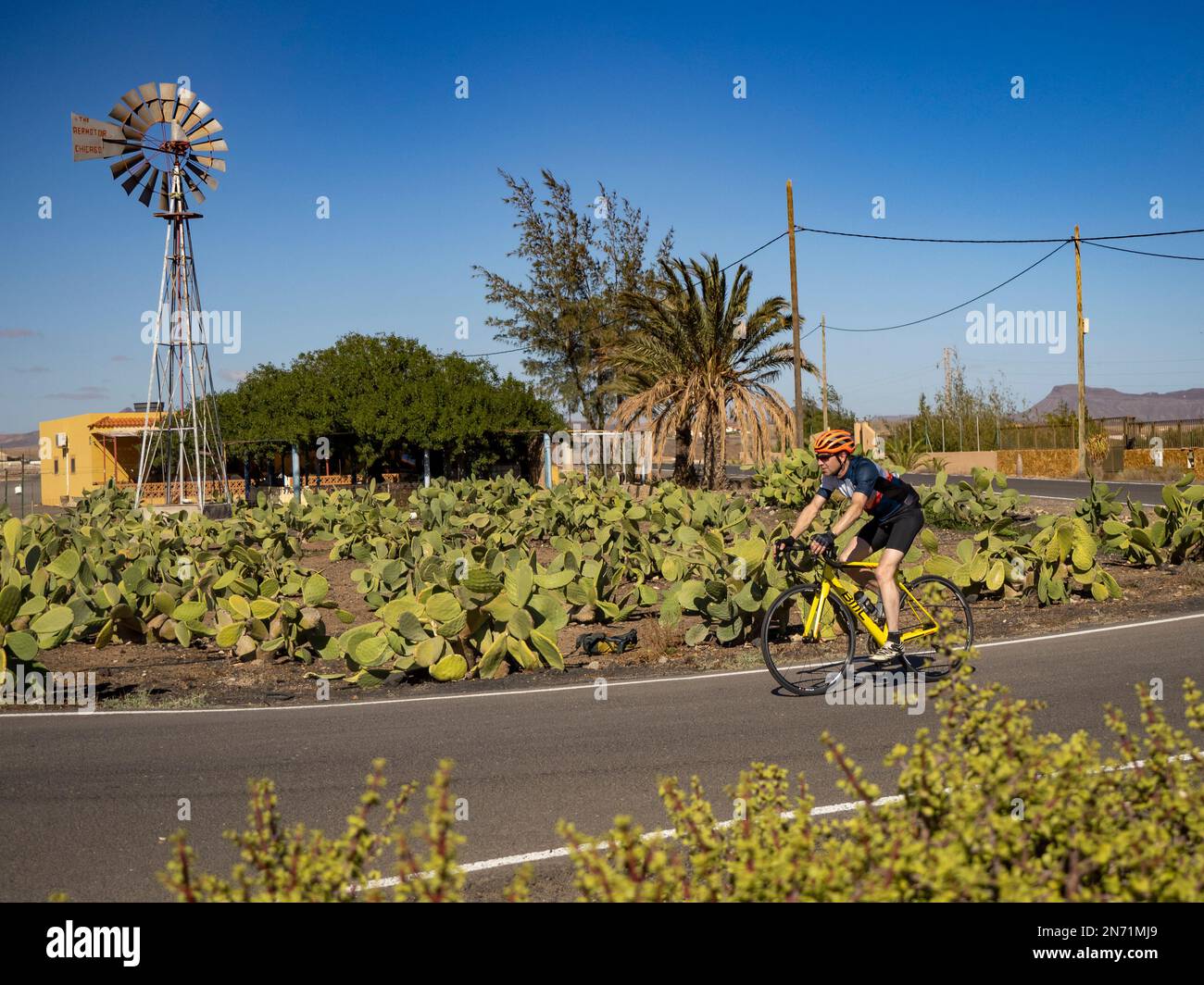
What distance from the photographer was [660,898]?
104 inches

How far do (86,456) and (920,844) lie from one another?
180 feet

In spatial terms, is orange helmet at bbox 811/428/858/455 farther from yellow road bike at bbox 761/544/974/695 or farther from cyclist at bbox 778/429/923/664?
yellow road bike at bbox 761/544/974/695

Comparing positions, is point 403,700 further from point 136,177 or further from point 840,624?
point 136,177

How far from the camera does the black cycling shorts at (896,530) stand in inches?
315

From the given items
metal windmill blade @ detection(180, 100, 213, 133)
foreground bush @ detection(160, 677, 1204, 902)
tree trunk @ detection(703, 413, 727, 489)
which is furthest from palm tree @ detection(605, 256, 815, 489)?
foreground bush @ detection(160, 677, 1204, 902)

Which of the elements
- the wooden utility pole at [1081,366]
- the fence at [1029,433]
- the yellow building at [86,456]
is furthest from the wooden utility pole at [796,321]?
the yellow building at [86,456]

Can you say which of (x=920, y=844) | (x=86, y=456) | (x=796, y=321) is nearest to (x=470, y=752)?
(x=920, y=844)

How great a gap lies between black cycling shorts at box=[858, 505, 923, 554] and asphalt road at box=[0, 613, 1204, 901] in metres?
1.18

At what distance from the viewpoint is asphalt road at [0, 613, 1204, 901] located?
16.1 feet

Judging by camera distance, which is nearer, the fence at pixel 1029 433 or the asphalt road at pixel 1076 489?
the asphalt road at pixel 1076 489

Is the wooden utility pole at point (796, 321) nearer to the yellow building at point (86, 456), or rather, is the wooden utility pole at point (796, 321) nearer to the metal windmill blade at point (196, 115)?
the metal windmill blade at point (196, 115)

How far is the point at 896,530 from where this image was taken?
807 cm

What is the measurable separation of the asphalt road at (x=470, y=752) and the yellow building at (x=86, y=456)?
45.8m
